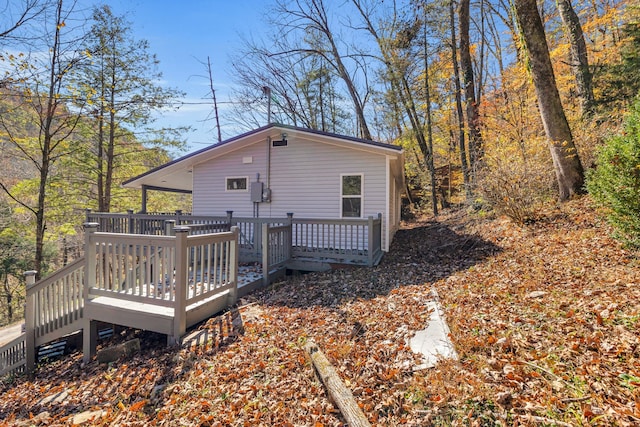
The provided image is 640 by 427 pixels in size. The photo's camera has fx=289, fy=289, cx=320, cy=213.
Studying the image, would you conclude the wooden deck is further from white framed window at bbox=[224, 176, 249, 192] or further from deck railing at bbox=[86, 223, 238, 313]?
white framed window at bbox=[224, 176, 249, 192]

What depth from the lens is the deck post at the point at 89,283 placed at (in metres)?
4.26

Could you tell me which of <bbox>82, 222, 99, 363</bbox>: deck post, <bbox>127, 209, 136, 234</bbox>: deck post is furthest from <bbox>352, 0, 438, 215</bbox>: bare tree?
<bbox>82, 222, 99, 363</bbox>: deck post

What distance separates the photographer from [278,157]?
29.8 ft

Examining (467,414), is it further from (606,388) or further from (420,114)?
(420,114)

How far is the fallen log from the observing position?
2000 mm

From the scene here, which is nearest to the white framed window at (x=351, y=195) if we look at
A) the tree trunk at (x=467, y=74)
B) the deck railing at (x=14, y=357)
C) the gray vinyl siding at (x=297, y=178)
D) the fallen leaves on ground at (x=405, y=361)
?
the gray vinyl siding at (x=297, y=178)

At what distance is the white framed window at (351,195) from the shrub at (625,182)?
4.93 meters

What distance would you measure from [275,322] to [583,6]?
19252 mm

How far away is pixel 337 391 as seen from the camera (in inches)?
90.8

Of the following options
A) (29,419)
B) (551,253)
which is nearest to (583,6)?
(551,253)

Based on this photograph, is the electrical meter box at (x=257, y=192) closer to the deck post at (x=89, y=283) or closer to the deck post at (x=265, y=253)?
the deck post at (x=265, y=253)

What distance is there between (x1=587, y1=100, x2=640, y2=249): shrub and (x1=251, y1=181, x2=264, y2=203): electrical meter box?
7.79 meters

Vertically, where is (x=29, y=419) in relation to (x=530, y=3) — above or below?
below

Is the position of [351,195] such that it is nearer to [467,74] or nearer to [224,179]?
[224,179]
